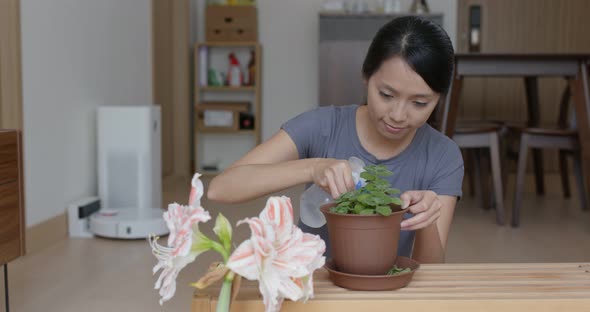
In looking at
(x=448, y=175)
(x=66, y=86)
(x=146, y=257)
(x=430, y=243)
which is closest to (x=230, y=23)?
(x=66, y=86)

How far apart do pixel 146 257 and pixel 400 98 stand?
1931mm

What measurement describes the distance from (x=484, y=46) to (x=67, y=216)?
12.6ft

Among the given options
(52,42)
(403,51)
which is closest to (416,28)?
(403,51)

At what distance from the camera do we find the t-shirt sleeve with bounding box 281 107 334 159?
1338 millimetres

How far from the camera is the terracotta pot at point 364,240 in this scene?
82cm

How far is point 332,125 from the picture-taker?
54.3 inches

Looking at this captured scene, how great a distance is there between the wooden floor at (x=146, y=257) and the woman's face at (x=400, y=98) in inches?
12.5

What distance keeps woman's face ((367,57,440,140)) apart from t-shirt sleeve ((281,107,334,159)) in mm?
188

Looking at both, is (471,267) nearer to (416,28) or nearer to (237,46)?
(416,28)

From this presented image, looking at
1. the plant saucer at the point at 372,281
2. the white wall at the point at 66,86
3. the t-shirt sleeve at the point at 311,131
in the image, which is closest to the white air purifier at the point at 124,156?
the white wall at the point at 66,86

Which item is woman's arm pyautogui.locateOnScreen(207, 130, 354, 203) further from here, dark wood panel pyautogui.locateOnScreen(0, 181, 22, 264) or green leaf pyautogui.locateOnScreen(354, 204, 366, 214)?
dark wood panel pyautogui.locateOnScreen(0, 181, 22, 264)

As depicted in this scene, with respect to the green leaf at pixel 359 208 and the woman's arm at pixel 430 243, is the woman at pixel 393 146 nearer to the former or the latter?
the woman's arm at pixel 430 243

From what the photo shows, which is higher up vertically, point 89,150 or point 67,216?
point 89,150

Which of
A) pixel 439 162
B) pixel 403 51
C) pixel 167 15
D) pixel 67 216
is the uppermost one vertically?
pixel 167 15
